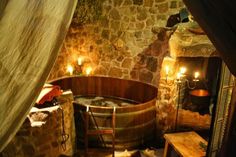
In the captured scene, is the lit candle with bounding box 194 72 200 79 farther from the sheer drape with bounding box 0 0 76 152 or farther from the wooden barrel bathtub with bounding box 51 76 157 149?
the sheer drape with bounding box 0 0 76 152

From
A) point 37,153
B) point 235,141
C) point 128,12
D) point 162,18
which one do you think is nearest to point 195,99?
point 162,18

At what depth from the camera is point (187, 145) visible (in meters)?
4.04

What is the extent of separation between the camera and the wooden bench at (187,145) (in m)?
3.79

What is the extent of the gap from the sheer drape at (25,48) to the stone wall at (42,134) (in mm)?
2845

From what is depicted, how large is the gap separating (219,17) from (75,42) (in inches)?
283

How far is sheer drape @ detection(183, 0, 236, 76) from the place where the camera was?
926mm

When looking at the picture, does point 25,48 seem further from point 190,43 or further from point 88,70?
point 88,70

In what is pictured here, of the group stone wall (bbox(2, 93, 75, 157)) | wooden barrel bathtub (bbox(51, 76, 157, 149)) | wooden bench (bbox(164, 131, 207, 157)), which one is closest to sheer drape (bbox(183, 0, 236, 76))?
wooden bench (bbox(164, 131, 207, 157))

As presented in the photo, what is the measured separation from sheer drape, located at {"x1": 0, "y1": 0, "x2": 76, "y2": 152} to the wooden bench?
311 cm

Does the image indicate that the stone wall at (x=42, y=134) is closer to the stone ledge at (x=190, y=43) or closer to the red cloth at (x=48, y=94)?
the red cloth at (x=48, y=94)

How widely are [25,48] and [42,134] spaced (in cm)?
335

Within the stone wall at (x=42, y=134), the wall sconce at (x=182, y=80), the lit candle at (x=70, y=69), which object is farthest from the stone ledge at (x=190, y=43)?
the lit candle at (x=70, y=69)

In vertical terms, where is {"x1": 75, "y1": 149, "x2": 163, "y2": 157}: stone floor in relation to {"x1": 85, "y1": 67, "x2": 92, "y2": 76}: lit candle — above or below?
below

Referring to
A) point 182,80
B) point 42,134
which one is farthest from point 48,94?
point 182,80
